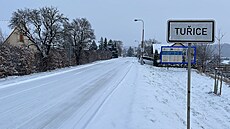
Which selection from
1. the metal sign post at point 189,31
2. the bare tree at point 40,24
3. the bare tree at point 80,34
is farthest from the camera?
the bare tree at point 80,34

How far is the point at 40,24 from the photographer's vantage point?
39.6 meters

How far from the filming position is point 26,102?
11336 mm

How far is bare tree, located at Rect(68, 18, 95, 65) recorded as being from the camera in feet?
172

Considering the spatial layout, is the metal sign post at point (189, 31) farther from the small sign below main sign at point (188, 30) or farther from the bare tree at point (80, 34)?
the bare tree at point (80, 34)

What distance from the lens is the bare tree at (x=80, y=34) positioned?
172 feet

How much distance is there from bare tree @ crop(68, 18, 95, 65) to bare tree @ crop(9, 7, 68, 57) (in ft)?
40.1

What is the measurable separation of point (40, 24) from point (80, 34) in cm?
1452

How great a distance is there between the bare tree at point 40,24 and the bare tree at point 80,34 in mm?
12219

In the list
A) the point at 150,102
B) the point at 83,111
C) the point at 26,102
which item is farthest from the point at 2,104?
the point at 150,102

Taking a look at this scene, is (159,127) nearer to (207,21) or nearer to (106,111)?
(106,111)

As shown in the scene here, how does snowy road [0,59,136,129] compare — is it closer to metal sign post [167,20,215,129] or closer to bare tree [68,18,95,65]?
metal sign post [167,20,215,129]

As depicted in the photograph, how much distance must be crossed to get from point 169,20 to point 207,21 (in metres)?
0.68

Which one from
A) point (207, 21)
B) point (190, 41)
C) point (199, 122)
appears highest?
point (207, 21)

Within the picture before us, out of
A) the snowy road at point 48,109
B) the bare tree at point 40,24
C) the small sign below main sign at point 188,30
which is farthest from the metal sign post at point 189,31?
the bare tree at point 40,24
